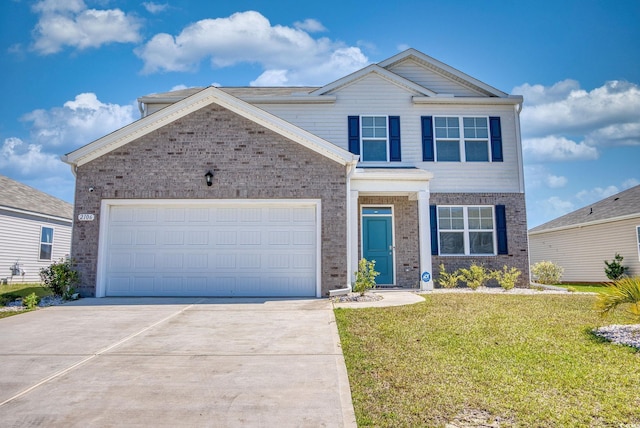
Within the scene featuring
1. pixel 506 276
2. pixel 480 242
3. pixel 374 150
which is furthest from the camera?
pixel 374 150

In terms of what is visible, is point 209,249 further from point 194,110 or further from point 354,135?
point 354,135

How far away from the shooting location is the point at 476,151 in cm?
1427

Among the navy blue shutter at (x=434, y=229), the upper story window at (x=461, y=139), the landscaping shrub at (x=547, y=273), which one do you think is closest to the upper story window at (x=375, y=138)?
the upper story window at (x=461, y=139)

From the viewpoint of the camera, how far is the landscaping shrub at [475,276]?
1244 centimetres

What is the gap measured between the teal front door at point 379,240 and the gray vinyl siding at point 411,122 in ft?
5.83

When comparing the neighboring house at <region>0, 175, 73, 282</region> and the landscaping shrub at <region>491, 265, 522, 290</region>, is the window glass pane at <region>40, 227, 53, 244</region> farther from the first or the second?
the landscaping shrub at <region>491, 265, 522, 290</region>

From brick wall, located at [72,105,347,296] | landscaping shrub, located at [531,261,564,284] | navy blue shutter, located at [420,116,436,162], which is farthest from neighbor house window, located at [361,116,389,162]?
landscaping shrub, located at [531,261,564,284]

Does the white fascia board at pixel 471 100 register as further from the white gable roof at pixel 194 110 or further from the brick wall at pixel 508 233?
the white gable roof at pixel 194 110

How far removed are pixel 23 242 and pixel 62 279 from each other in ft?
35.0

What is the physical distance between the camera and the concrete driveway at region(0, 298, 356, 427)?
146 inches

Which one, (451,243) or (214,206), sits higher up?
(214,206)

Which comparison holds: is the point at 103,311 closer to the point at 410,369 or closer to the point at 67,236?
the point at 410,369

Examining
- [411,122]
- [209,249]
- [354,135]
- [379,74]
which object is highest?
[379,74]

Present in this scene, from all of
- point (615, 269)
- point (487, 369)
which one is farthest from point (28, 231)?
point (615, 269)
